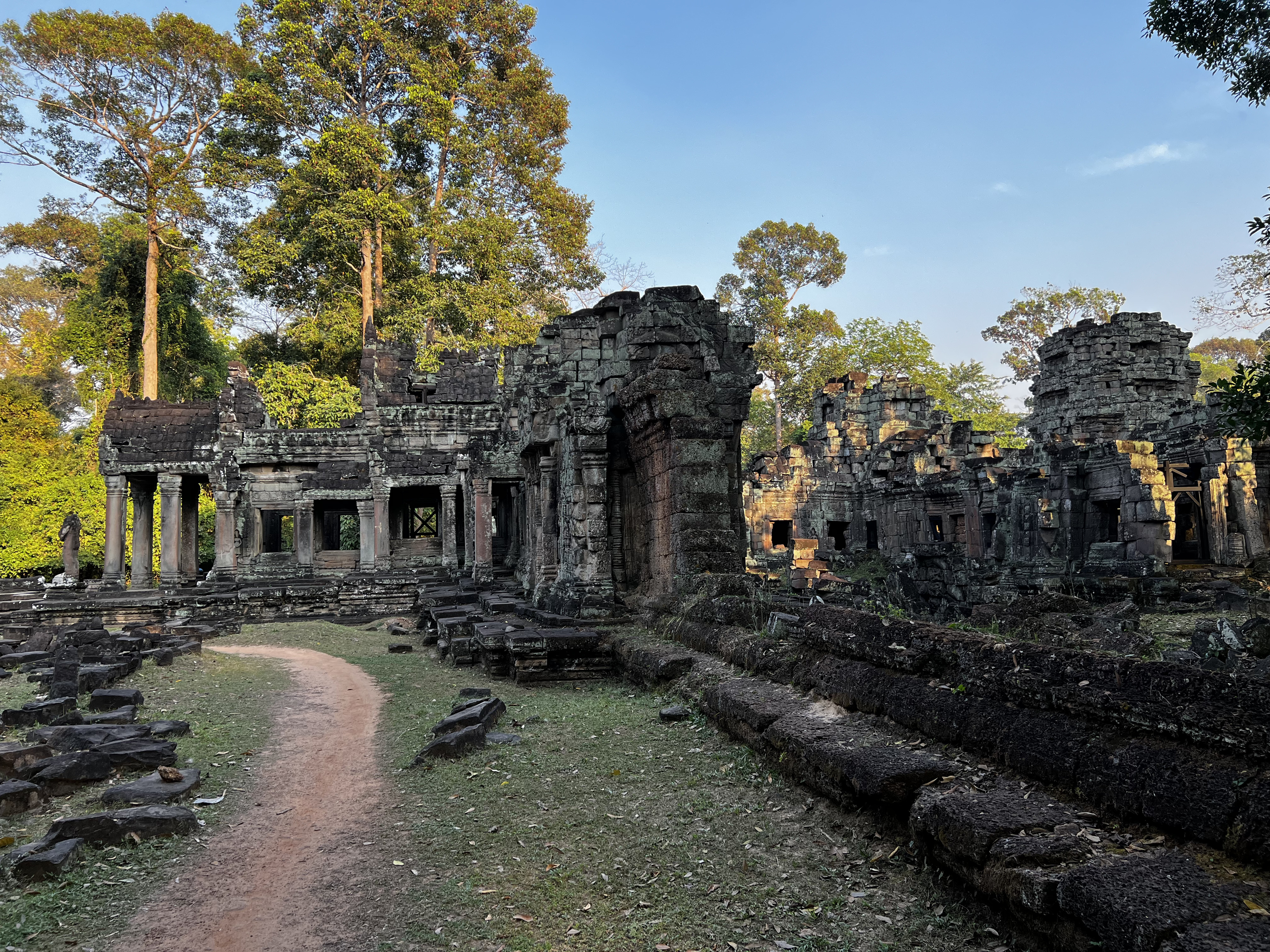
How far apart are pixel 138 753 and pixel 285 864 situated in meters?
2.34

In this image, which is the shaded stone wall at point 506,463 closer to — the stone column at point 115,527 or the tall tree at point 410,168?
the stone column at point 115,527

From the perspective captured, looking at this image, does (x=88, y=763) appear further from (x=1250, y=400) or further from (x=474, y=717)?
(x=1250, y=400)

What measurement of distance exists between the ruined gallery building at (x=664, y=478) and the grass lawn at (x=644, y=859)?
3.57 m

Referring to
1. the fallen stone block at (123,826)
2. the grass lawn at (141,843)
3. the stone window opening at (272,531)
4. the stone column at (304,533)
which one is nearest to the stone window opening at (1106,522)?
the grass lawn at (141,843)

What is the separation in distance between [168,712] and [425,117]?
27.3 m

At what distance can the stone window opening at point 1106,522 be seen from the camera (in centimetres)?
1847

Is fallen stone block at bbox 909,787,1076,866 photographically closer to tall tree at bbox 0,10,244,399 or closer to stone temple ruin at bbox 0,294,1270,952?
stone temple ruin at bbox 0,294,1270,952

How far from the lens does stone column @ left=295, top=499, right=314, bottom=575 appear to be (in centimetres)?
2314

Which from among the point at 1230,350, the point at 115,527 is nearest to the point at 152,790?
the point at 115,527

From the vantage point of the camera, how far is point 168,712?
7.54 meters

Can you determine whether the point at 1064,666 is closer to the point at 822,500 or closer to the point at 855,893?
the point at 855,893

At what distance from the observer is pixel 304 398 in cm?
2853

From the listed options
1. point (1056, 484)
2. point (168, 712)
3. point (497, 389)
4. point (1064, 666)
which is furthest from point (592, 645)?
point (497, 389)

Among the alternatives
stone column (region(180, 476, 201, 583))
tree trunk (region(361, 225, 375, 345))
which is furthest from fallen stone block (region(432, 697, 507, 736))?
tree trunk (region(361, 225, 375, 345))
